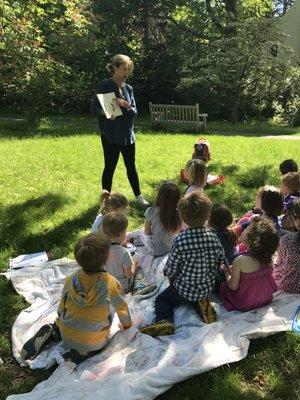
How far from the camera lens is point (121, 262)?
4109 millimetres

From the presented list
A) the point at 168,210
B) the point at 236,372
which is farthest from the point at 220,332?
the point at 168,210

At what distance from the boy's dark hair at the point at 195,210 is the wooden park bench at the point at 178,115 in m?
11.0

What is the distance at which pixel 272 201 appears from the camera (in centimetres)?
444

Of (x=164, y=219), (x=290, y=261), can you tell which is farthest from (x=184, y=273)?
(x=164, y=219)

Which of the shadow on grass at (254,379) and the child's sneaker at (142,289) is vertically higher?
the child's sneaker at (142,289)

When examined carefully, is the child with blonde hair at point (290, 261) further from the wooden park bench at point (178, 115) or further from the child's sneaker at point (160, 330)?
the wooden park bench at point (178, 115)

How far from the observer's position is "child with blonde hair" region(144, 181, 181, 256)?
181 inches

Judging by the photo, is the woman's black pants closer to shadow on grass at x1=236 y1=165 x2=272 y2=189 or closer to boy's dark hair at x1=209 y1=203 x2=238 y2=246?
shadow on grass at x1=236 y1=165 x2=272 y2=189

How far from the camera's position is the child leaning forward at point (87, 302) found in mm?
3297

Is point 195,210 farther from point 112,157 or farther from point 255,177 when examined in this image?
point 255,177

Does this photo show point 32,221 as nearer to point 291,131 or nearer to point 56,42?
point 56,42

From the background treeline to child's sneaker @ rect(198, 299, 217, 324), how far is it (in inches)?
467

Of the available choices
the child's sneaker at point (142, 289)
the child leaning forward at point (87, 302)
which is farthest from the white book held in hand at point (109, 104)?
the child leaning forward at point (87, 302)

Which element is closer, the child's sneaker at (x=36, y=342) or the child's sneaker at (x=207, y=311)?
the child's sneaker at (x=36, y=342)
